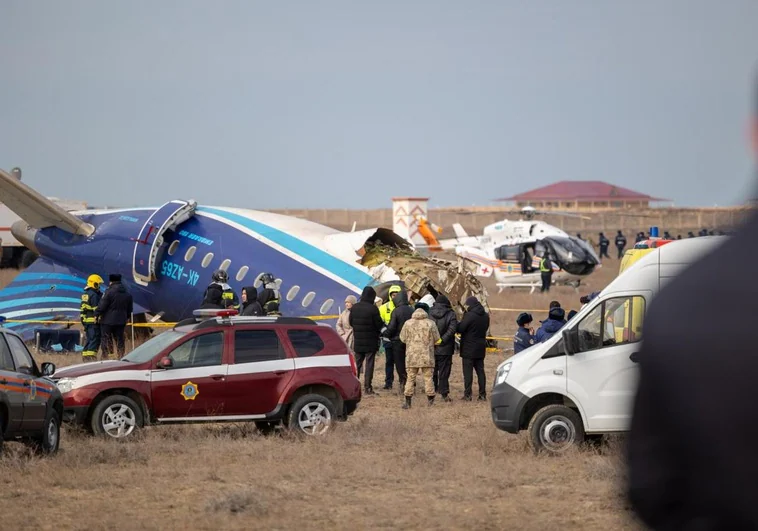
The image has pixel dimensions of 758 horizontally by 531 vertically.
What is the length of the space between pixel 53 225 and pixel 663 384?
26921 mm

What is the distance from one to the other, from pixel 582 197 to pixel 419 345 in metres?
152

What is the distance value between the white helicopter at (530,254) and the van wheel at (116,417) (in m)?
31.8

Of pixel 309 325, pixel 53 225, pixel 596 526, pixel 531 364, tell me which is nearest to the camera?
pixel 596 526

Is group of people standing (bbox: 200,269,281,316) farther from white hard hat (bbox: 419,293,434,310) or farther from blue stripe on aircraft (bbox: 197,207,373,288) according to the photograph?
white hard hat (bbox: 419,293,434,310)

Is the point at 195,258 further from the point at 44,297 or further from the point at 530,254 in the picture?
the point at 530,254

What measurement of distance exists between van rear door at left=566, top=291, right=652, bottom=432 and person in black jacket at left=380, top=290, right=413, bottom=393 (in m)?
6.73

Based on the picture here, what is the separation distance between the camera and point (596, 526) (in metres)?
10.1

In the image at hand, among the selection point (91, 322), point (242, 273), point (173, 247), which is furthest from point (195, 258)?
point (91, 322)

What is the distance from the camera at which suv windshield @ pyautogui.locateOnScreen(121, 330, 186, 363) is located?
15.2 meters

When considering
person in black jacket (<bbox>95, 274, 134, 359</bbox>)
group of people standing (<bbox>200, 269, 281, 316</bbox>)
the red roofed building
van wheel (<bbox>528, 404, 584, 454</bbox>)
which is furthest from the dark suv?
the red roofed building

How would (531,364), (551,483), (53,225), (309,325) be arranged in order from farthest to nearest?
(53,225) → (309,325) → (531,364) → (551,483)

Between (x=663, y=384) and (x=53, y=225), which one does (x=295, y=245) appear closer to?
(x=53, y=225)

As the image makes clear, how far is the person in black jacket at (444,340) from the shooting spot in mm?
19406

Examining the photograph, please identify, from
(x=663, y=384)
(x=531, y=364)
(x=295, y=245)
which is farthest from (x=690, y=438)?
(x=295, y=245)
